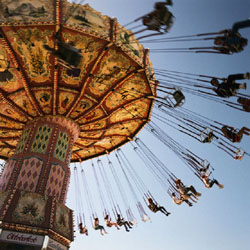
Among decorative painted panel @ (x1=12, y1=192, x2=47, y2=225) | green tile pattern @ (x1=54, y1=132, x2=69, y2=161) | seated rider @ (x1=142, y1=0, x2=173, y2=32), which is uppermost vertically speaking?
green tile pattern @ (x1=54, y1=132, x2=69, y2=161)

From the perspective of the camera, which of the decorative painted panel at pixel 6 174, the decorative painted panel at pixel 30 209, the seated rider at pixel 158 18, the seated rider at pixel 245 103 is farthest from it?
the decorative painted panel at pixel 6 174

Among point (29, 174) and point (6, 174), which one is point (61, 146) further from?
point (6, 174)

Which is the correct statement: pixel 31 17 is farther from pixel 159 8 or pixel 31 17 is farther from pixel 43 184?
pixel 43 184

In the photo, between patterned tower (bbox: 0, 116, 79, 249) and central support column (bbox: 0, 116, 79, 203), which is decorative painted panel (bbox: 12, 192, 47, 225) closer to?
patterned tower (bbox: 0, 116, 79, 249)

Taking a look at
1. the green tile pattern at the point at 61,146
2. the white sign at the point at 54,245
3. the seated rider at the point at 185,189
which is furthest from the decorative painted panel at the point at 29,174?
the seated rider at the point at 185,189

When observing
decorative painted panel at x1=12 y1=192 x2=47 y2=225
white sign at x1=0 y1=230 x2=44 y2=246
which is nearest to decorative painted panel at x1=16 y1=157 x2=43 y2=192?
decorative painted panel at x1=12 y1=192 x2=47 y2=225

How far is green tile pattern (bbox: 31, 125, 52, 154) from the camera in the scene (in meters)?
10.5

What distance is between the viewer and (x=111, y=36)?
9.00 m

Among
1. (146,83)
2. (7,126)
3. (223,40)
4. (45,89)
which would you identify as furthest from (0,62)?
(223,40)

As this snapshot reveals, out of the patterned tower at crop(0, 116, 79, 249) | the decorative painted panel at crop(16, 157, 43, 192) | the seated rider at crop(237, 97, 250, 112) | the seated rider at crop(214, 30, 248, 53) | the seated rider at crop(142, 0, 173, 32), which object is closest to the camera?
the seated rider at crop(214, 30, 248, 53)

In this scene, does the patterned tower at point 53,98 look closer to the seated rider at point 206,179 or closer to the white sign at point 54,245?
the white sign at point 54,245

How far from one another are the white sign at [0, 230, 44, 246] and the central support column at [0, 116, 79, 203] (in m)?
1.64

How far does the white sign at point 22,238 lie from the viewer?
788 cm

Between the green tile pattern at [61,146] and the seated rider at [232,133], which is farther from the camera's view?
the green tile pattern at [61,146]
